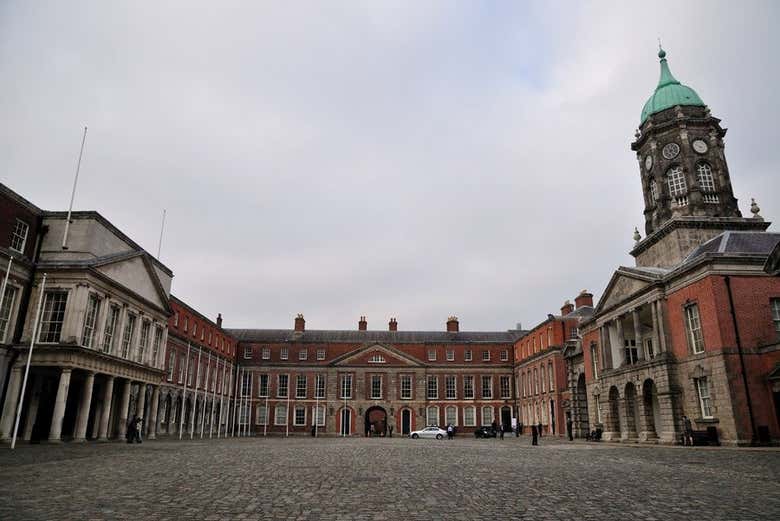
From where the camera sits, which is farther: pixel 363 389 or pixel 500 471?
pixel 363 389

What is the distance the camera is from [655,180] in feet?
121

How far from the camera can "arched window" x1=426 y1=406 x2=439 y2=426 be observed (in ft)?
212

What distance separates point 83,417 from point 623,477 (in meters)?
26.0

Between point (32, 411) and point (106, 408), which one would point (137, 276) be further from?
point (32, 411)

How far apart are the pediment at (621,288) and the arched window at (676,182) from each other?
699 centimetres

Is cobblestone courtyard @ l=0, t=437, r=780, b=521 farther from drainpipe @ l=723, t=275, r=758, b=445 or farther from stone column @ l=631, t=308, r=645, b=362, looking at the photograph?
stone column @ l=631, t=308, r=645, b=362

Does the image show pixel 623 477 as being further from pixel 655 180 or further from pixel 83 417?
pixel 655 180

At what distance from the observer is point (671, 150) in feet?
119

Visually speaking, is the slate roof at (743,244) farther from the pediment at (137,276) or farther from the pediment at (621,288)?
the pediment at (137,276)

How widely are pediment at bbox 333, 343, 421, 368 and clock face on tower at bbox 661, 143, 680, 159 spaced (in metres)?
38.4

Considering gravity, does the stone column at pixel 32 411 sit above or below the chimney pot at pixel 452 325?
below

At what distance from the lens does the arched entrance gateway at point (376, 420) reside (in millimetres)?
64938

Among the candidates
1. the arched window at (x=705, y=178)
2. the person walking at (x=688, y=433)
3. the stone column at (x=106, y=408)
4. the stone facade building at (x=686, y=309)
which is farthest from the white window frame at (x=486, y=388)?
the stone column at (x=106, y=408)

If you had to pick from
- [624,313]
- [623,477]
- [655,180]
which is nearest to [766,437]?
[624,313]
